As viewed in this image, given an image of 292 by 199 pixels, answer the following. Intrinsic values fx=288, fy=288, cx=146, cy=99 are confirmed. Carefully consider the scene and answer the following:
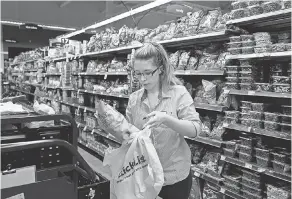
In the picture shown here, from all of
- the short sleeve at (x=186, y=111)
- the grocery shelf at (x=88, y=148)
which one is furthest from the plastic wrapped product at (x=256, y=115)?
the grocery shelf at (x=88, y=148)

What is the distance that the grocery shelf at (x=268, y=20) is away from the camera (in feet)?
8.31

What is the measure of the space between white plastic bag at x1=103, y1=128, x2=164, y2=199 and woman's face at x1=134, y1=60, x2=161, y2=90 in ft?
1.12

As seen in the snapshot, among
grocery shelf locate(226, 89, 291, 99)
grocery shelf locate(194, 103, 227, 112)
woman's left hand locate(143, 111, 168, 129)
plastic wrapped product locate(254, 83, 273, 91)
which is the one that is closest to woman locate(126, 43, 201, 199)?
woman's left hand locate(143, 111, 168, 129)

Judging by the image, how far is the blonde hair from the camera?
182 centimetres

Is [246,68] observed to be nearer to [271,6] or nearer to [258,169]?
[271,6]

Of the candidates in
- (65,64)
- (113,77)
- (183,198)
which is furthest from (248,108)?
(65,64)

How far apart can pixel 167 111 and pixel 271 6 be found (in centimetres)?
154

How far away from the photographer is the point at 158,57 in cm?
187

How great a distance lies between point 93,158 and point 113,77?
168 cm

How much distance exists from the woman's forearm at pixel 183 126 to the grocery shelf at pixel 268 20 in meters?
1.42

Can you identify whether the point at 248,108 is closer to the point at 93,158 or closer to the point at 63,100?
the point at 93,158

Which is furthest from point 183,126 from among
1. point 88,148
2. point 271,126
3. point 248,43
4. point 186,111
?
point 88,148

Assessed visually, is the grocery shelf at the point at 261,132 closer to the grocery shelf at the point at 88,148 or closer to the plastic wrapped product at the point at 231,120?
the plastic wrapped product at the point at 231,120

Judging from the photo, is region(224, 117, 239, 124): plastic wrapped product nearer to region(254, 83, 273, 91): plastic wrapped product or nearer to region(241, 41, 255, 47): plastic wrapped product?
region(254, 83, 273, 91): plastic wrapped product
